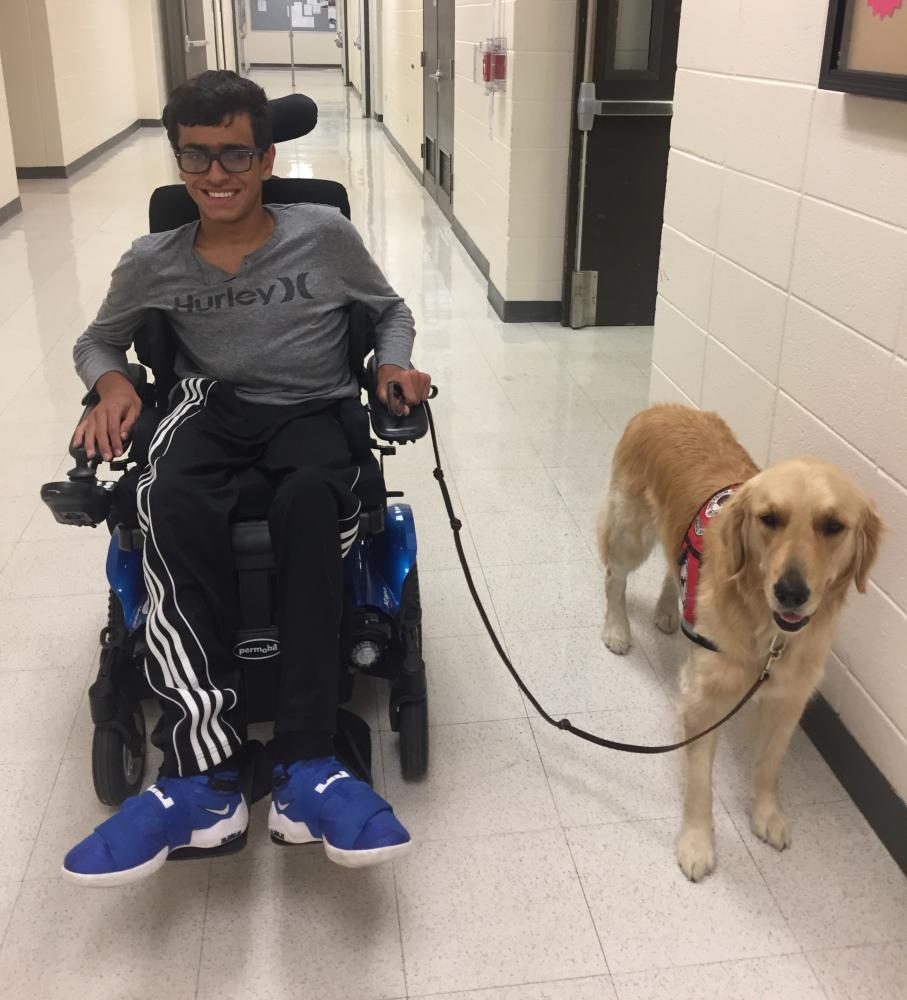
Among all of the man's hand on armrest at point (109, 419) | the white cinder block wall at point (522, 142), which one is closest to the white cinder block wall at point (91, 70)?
the white cinder block wall at point (522, 142)

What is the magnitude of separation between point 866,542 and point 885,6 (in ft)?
2.82

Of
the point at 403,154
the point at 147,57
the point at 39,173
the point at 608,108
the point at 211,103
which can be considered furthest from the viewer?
the point at 147,57

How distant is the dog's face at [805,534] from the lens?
1.37 meters

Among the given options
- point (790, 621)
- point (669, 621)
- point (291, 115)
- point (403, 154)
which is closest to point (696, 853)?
point (790, 621)

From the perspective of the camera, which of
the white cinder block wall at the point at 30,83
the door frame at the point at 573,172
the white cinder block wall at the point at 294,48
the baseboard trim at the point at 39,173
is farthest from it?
the white cinder block wall at the point at 294,48

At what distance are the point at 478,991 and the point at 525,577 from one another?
1.20 m

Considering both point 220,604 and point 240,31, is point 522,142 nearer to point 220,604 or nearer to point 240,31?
point 220,604

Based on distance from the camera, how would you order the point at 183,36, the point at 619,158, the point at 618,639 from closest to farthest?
the point at 618,639 < the point at 619,158 < the point at 183,36

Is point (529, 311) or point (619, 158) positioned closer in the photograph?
point (619, 158)

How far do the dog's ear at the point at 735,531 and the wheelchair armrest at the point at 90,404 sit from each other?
1.05 metres

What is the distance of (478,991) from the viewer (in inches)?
55.1

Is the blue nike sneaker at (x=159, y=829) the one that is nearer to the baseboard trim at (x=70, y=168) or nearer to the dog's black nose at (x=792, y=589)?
the dog's black nose at (x=792, y=589)

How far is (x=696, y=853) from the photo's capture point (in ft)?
5.26

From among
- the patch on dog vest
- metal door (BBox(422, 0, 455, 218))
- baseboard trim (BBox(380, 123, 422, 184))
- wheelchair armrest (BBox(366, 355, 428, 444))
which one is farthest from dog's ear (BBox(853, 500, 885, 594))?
baseboard trim (BBox(380, 123, 422, 184))
